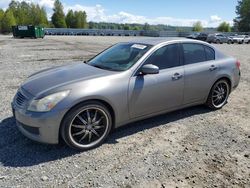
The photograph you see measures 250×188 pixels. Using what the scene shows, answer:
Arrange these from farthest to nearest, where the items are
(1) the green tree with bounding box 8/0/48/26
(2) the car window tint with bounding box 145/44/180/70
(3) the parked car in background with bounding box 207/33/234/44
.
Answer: (1) the green tree with bounding box 8/0/48/26 → (3) the parked car in background with bounding box 207/33/234/44 → (2) the car window tint with bounding box 145/44/180/70

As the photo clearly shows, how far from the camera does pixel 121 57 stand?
14.9 ft

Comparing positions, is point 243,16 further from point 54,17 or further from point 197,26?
point 54,17

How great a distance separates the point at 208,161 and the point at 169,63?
1834mm

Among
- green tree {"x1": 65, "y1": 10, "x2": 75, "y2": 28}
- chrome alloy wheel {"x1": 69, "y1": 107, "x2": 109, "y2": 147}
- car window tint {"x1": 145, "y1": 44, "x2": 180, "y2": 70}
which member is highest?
green tree {"x1": 65, "y1": 10, "x2": 75, "y2": 28}

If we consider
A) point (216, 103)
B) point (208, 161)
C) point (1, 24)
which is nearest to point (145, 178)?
point (208, 161)

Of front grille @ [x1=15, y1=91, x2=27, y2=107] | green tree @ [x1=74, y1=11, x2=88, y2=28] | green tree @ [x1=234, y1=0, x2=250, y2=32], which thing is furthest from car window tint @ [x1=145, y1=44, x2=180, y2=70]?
green tree @ [x1=74, y1=11, x2=88, y2=28]

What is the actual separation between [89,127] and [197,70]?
239cm

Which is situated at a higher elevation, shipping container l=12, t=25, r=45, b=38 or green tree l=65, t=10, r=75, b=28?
green tree l=65, t=10, r=75, b=28

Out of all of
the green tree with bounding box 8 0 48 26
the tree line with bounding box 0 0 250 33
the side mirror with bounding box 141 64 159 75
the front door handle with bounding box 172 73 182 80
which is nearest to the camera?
the side mirror with bounding box 141 64 159 75

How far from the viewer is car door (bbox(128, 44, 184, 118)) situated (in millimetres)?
4051

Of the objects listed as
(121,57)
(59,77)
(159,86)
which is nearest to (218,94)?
(159,86)

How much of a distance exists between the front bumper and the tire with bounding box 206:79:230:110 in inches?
128

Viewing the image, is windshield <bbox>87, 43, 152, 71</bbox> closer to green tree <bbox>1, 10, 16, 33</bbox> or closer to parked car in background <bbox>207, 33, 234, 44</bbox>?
parked car in background <bbox>207, 33, 234, 44</bbox>

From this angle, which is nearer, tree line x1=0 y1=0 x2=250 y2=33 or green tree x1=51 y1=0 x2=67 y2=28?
tree line x1=0 y1=0 x2=250 y2=33
